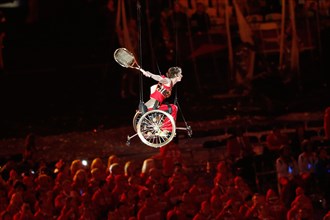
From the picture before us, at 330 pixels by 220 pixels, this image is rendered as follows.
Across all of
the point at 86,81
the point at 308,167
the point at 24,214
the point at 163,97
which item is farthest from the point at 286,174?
the point at 163,97

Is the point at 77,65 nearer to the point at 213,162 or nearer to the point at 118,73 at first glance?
the point at 118,73

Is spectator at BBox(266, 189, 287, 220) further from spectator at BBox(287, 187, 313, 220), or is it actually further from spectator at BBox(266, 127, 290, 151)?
spectator at BBox(266, 127, 290, 151)

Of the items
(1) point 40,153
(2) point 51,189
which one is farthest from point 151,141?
(1) point 40,153

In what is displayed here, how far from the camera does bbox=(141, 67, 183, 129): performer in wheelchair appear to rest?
10.2 meters

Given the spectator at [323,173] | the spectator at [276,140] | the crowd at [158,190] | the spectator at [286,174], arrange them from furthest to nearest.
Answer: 1. the spectator at [276,140]
2. the spectator at [323,173]
3. the spectator at [286,174]
4. the crowd at [158,190]

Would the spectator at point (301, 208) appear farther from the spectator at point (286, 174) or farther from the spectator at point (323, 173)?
the spectator at point (323, 173)

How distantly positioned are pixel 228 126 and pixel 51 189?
6601 mm

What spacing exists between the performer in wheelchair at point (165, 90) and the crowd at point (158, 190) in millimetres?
5706

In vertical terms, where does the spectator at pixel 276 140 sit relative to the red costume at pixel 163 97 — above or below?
below

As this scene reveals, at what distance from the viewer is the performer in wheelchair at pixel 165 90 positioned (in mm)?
10164

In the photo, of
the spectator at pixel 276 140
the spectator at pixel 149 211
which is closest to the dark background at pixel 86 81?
the spectator at pixel 276 140

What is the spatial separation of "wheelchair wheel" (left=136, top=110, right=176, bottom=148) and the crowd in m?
5.73

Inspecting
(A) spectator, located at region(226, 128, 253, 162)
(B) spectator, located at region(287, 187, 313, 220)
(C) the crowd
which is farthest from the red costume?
(A) spectator, located at region(226, 128, 253, 162)

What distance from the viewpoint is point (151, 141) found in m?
10.3
